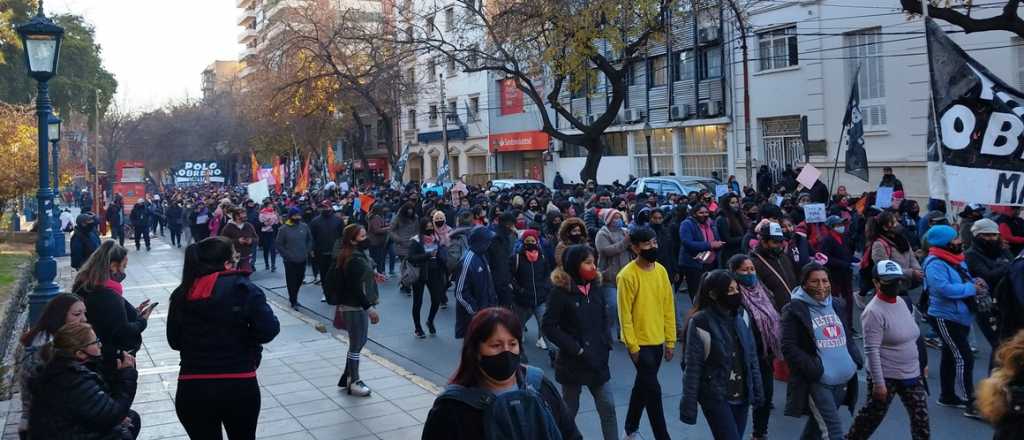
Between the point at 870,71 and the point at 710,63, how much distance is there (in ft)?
24.4

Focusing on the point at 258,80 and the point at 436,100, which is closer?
the point at 258,80

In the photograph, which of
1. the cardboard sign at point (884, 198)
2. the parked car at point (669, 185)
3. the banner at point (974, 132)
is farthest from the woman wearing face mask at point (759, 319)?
the parked car at point (669, 185)

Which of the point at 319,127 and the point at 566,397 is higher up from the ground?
the point at 319,127

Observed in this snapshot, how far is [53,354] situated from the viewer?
4355mm

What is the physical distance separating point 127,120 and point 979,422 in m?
73.6

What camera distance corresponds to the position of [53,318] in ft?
15.5

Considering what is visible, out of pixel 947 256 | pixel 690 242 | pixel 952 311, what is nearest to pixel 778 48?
pixel 690 242

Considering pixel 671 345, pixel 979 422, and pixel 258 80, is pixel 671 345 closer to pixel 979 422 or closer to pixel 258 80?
pixel 979 422

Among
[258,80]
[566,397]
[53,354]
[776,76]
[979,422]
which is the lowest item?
[979,422]

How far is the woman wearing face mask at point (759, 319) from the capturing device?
6457 millimetres

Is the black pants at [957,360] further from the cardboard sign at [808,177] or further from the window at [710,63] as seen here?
the window at [710,63]

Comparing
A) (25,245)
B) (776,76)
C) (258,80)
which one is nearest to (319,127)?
(258,80)

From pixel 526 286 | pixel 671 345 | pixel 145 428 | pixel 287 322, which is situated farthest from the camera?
pixel 287 322

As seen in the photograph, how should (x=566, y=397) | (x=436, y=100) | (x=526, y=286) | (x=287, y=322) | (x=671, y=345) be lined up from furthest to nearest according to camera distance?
(x=436, y=100) → (x=287, y=322) → (x=526, y=286) → (x=671, y=345) → (x=566, y=397)
